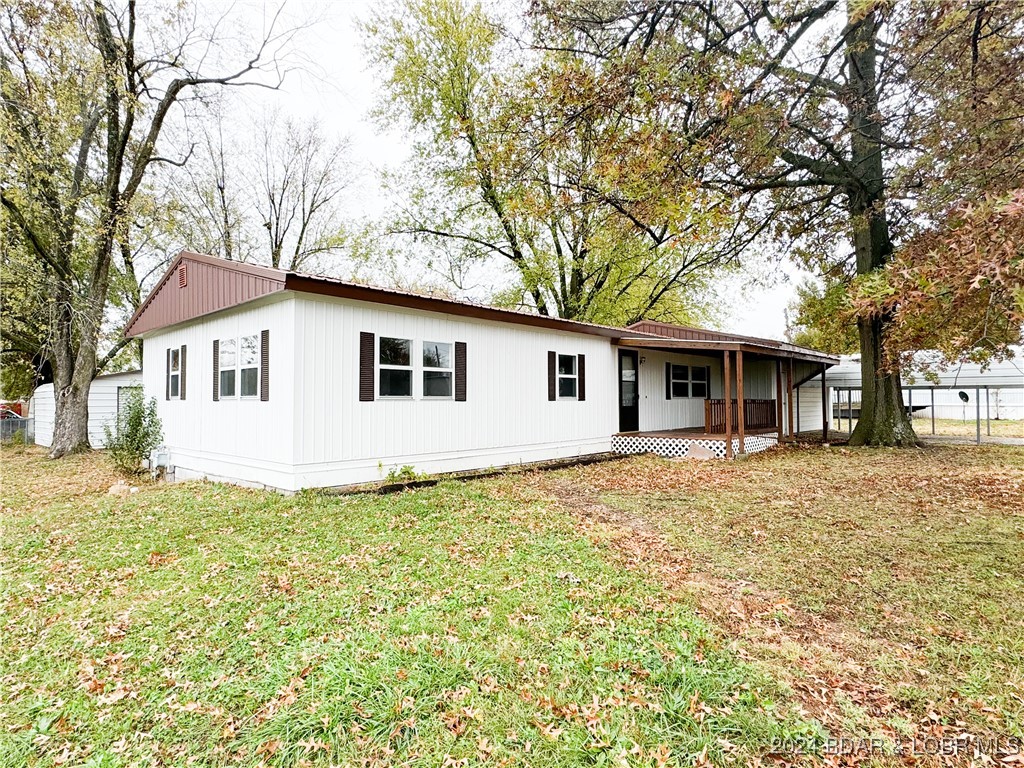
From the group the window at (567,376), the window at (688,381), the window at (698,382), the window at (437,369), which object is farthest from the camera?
the window at (698,382)

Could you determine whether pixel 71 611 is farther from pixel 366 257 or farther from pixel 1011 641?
pixel 366 257

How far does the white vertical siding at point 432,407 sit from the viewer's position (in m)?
7.56

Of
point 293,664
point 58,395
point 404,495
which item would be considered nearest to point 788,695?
point 293,664

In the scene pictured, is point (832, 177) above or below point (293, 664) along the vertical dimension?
above

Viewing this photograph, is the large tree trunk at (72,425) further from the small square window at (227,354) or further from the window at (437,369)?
the window at (437,369)

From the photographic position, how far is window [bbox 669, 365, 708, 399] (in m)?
15.4

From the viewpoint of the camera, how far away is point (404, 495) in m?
7.65

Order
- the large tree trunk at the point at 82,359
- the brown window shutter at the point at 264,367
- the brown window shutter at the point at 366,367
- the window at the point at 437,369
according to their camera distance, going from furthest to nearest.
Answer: the large tree trunk at the point at 82,359 < the window at the point at 437,369 < the brown window shutter at the point at 366,367 < the brown window shutter at the point at 264,367

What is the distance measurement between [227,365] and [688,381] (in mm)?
12133

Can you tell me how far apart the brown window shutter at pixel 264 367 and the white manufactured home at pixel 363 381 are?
33 millimetres

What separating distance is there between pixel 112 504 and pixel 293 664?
619 centimetres

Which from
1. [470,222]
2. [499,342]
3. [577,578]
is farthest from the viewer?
[470,222]

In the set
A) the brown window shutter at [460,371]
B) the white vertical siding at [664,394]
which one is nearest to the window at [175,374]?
the brown window shutter at [460,371]

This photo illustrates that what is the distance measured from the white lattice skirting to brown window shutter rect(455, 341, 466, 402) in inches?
196
